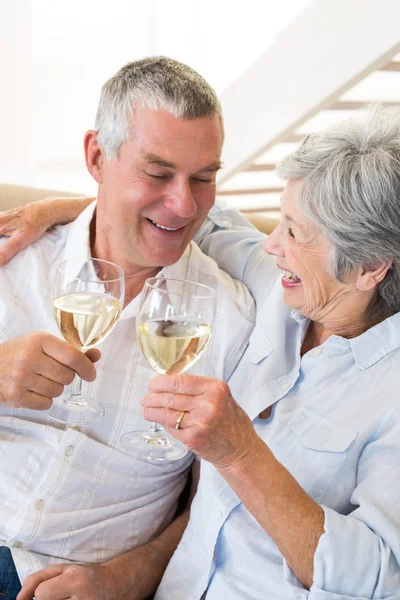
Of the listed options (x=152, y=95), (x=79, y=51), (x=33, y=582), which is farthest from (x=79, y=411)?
(x=79, y=51)

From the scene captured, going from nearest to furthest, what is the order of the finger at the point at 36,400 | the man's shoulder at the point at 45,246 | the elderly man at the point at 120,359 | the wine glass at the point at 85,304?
the wine glass at the point at 85,304 < the finger at the point at 36,400 < the elderly man at the point at 120,359 < the man's shoulder at the point at 45,246

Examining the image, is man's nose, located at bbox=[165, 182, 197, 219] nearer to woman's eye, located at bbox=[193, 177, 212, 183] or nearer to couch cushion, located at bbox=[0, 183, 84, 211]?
woman's eye, located at bbox=[193, 177, 212, 183]

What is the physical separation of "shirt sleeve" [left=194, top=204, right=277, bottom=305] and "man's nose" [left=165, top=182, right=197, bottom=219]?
24 centimetres

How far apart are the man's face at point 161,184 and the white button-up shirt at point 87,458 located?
0.42 feet

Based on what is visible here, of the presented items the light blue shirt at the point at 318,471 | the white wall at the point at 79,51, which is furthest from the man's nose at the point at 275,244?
the white wall at the point at 79,51

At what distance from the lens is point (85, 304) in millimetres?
1372

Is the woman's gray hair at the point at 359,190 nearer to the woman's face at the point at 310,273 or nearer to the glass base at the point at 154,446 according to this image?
the woman's face at the point at 310,273

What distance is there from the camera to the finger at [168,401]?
1243 mm

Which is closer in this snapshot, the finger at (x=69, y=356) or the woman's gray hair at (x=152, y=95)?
the finger at (x=69, y=356)

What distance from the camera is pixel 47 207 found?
195 centimetres

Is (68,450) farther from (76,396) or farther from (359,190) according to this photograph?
(359,190)

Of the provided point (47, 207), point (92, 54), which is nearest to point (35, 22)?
point (92, 54)

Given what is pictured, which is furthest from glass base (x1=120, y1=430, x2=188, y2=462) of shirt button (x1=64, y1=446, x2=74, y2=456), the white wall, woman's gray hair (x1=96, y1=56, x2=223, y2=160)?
the white wall

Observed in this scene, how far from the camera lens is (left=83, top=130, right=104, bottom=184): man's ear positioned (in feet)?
6.33
